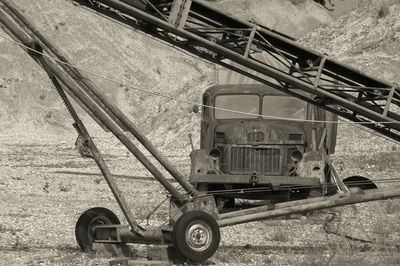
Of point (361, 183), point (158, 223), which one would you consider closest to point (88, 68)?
point (361, 183)

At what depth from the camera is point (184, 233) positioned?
12820mm

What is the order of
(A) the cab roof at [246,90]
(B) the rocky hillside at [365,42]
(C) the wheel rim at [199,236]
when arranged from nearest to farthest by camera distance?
(C) the wheel rim at [199,236]
(A) the cab roof at [246,90]
(B) the rocky hillside at [365,42]

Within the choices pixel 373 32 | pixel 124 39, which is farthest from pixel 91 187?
pixel 124 39

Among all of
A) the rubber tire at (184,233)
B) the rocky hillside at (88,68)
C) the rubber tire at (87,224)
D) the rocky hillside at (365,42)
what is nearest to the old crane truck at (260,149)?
the rubber tire at (87,224)

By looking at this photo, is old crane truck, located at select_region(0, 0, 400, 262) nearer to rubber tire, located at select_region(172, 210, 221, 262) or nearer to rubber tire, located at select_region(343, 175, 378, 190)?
rubber tire, located at select_region(172, 210, 221, 262)

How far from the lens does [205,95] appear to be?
2016 cm

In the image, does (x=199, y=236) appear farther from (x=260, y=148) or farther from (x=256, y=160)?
(x=260, y=148)

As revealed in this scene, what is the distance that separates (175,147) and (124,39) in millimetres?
34269

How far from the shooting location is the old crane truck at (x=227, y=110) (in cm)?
1327

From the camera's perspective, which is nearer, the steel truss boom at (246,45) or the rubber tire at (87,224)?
the steel truss boom at (246,45)

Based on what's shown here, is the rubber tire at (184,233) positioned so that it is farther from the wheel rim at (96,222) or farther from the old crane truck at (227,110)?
the wheel rim at (96,222)

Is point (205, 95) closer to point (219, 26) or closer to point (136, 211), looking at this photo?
point (136, 211)

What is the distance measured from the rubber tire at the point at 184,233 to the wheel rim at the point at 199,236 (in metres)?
0.04

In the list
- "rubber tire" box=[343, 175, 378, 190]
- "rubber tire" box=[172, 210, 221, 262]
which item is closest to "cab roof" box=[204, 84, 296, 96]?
"rubber tire" box=[343, 175, 378, 190]
